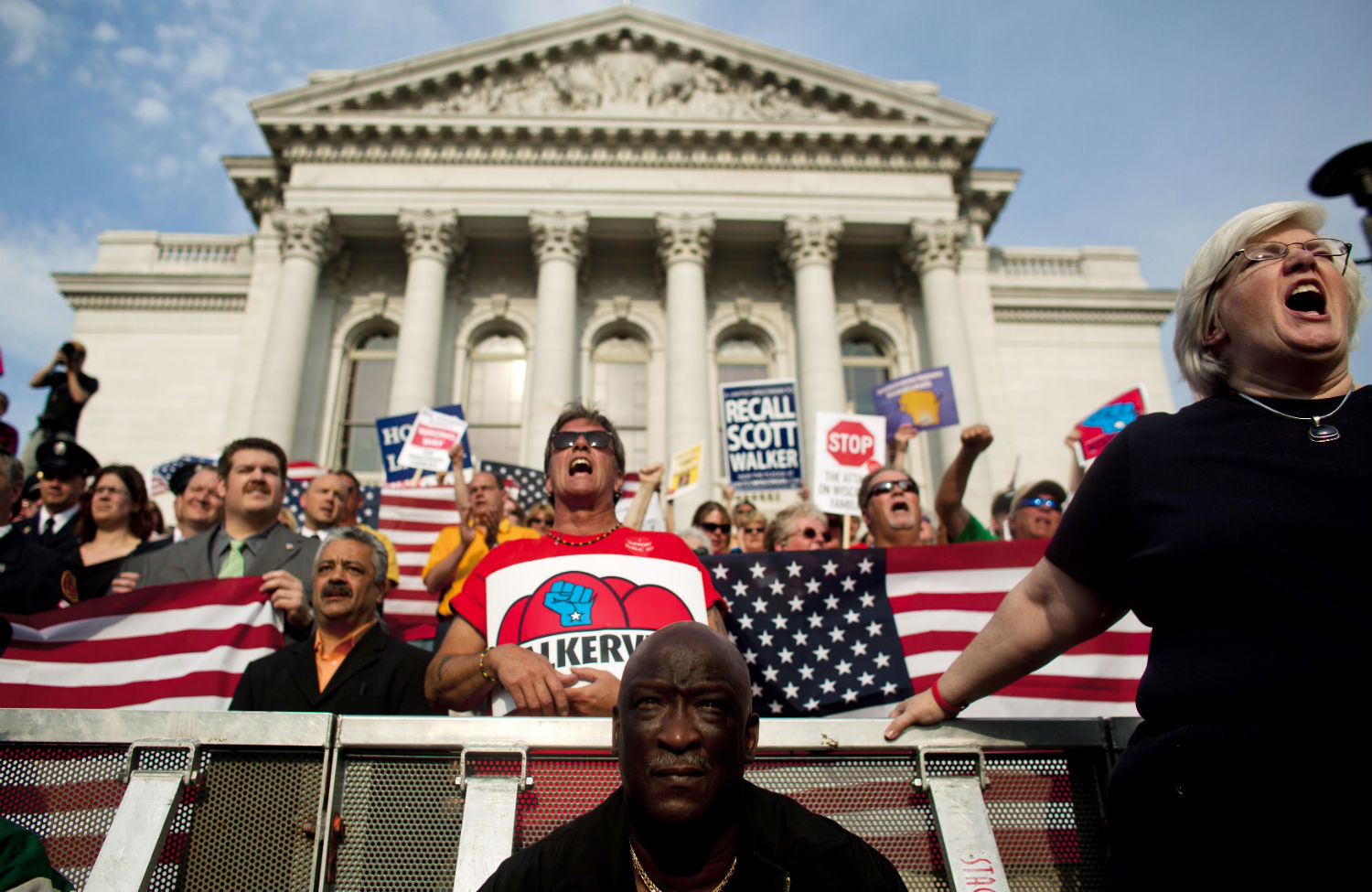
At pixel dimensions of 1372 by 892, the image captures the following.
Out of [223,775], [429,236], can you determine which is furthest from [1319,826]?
[429,236]

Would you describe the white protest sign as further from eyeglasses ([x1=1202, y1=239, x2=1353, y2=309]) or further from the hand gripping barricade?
eyeglasses ([x1=1202, y1=239, x2=1353, y2=309])

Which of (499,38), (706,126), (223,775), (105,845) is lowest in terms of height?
(105,845)

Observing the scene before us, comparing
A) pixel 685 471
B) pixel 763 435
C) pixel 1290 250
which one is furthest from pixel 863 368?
pixel 1290 250

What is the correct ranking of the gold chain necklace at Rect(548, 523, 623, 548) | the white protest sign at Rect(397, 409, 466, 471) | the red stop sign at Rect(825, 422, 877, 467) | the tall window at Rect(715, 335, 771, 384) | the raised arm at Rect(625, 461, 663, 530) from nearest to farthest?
the gold chain necklace at Rect(548, 523, 623, 548), the raised arm at Rect(625, 461, 663, 530), the red stop sign at Rect(825, 422, 877, 467), the white protest sign at Rect(397, 409, 466, 471), the tall window at Rect(715, 335, 771, 384)

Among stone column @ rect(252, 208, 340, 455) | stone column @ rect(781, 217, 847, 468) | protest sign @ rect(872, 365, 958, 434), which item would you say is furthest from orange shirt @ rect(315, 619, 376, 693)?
stone column @ rect(252, 208, 340, 455)

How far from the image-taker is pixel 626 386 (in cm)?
2234

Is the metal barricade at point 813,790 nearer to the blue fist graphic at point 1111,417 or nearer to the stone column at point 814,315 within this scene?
the blue fist graphic at point 1111,417

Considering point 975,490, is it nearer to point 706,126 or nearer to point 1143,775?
point 706,126

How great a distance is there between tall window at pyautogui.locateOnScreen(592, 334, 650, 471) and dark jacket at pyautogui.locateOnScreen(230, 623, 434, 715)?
704 inches

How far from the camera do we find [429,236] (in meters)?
21.0

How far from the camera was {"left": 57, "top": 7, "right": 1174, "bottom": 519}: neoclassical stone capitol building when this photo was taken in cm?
2080

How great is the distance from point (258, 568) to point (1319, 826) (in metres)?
4.82

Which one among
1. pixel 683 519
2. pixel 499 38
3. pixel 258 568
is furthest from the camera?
pixel 499 38

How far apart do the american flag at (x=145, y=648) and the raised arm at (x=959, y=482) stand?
12.7 feet
